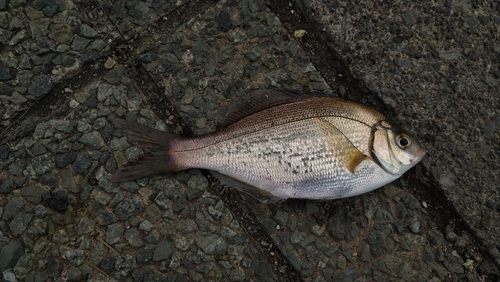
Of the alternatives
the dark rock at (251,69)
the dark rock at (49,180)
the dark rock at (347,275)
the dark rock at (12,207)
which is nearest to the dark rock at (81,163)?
the dark rock at (49,180)

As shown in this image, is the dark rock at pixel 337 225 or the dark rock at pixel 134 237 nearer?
the dark rock at pixel 134 237

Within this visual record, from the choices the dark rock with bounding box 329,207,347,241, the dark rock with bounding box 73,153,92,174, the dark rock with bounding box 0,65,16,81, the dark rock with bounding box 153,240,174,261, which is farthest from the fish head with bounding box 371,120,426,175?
the dark rock with bounding box 0,65,16,81

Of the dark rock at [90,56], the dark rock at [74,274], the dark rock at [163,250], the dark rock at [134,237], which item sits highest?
the dark rock at [90,56]

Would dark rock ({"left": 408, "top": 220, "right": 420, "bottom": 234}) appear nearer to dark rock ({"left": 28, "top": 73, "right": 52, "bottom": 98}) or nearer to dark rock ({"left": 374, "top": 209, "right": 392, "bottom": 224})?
dark rock ({"left": 374, "top": 209, "right": 392, "bottom": 224})

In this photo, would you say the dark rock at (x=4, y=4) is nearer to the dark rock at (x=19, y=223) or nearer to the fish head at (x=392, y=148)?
the dark rock at (x=19, y=223)

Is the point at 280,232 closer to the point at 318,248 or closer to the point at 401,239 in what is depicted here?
the point at 318,248

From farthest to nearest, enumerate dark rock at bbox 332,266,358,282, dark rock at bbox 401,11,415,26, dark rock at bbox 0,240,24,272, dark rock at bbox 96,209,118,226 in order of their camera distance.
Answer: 1. dark rock at bbox 401,11,415,26
2. dark rock at bbox 332,266,358,282
3. dark rock at bbox 96,209,118,226
4. dark rock at bbox 0,240,24,272

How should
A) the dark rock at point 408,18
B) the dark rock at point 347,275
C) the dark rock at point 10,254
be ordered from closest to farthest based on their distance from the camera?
1. the dark rock at point 10,254
2. the dark rock at point 347,275
3. the dark rock at point 408,18
